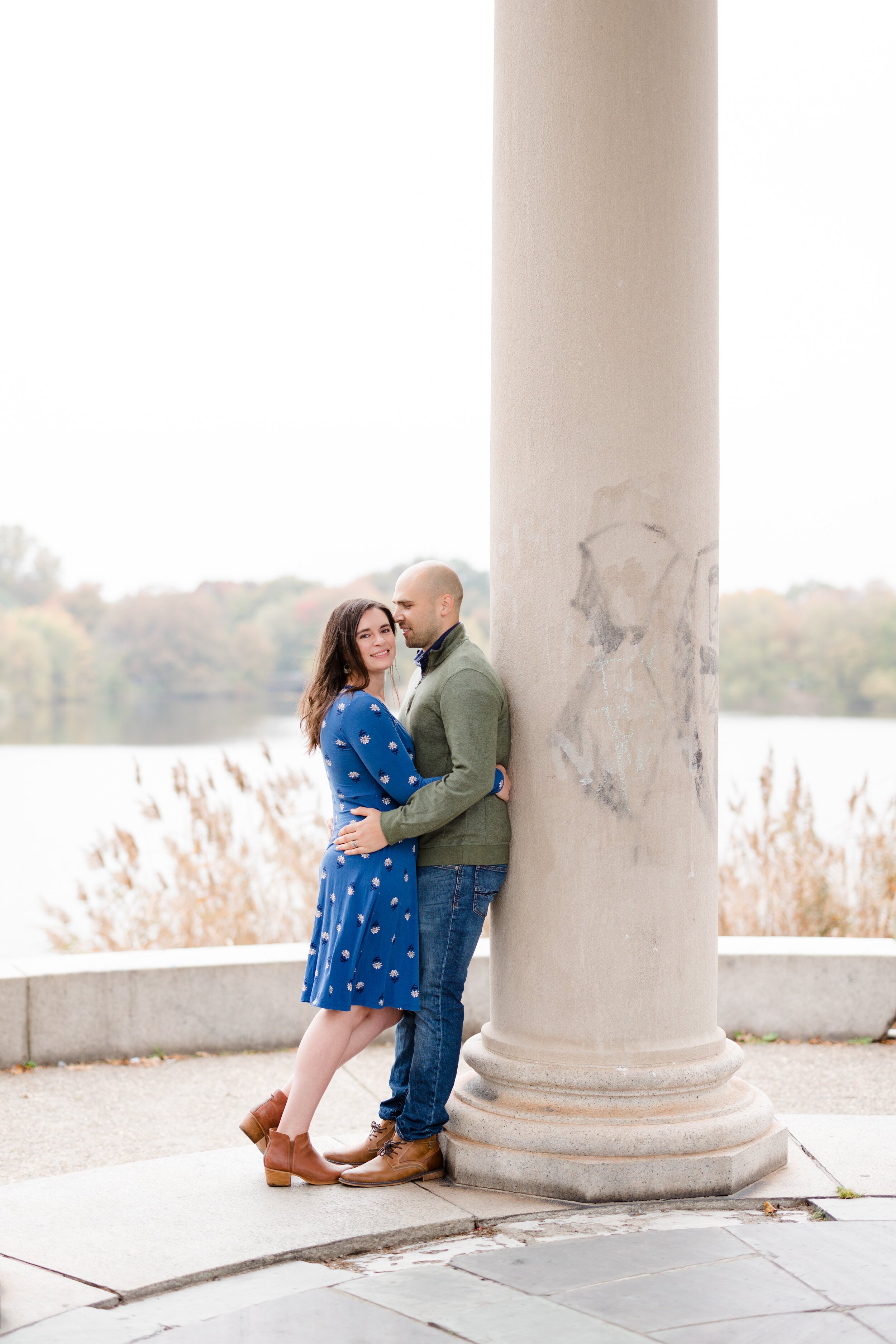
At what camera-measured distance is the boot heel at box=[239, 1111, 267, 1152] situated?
3920mm

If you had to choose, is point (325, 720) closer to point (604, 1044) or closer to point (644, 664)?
point (644, 664)

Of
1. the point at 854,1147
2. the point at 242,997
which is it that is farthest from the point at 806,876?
the point at 242,997

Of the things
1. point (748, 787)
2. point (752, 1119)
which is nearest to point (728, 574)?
point (752, 1119)

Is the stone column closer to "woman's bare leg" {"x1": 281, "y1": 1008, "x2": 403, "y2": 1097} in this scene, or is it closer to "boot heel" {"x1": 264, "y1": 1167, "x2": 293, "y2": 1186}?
"woman's bare leg" {"x1": 281, "y1": 1008, "x2": 403, "y2": 1097}

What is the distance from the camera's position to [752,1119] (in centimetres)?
382

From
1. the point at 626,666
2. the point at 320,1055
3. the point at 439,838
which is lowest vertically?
the point at 320,1055

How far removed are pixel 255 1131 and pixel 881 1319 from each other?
1.94 m

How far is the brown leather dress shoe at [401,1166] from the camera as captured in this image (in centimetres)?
379

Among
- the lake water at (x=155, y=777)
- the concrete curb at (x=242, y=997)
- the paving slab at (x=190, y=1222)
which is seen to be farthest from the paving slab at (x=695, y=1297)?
the concrete curb at (x=242, y=997)

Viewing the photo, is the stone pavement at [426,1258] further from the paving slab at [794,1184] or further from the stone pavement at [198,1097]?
the stone pavement at [198,1097]

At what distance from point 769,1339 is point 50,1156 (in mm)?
2842

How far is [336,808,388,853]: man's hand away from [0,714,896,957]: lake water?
727 mm

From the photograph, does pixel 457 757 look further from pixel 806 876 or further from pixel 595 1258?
pixel 806 876

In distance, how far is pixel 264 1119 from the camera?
3926 mm
